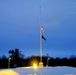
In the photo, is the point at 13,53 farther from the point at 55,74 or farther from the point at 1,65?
the point at 55,74

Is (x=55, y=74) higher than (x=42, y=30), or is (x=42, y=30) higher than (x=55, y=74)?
(x=42, y=30)

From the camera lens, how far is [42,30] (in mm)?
38188

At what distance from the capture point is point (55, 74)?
20016mm

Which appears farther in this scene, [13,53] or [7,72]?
[13,53]

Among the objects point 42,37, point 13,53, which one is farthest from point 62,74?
point 13,53

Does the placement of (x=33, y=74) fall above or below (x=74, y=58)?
below

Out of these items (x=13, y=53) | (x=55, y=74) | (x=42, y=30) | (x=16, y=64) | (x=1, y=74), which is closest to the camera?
(x=1, y=74)

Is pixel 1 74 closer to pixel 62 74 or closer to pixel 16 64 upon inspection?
pixel 62 74

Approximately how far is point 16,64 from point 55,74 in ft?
178

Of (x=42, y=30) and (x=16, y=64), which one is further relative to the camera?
(x=16, y=64)

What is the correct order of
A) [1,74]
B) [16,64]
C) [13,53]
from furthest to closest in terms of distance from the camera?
[13,53]
[16,64]
[1,74]

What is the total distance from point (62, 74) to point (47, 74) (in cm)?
126

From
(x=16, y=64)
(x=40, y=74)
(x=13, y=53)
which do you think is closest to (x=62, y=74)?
(x=40, y=74)

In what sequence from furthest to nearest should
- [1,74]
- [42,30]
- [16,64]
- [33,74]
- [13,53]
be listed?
[13,53]
[16,64]
[42,30]
[33,74]
[1,74]
